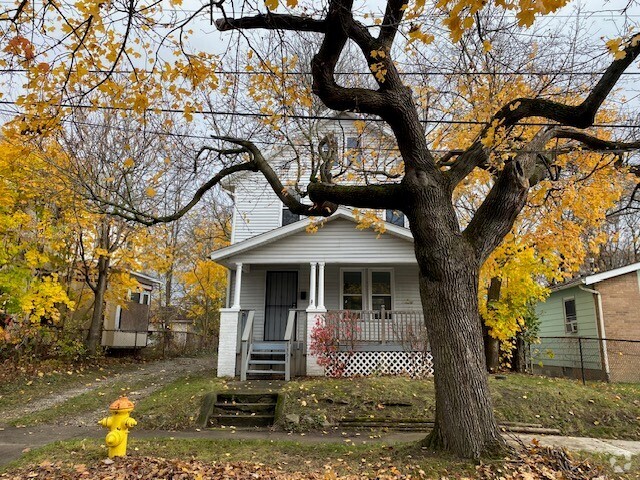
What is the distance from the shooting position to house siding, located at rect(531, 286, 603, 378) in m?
15.0

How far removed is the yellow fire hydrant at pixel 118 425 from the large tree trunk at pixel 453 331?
3.76m

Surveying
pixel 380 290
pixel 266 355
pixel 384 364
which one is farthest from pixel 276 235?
pixel 384 364

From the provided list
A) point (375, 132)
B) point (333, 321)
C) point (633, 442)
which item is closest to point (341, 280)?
point (333, 321)

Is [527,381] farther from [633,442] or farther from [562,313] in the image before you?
[562,313]

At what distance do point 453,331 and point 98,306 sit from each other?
1423cm

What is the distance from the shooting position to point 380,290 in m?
14.0

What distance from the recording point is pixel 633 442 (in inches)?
294

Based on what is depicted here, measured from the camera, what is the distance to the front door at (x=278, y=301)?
14.1 m

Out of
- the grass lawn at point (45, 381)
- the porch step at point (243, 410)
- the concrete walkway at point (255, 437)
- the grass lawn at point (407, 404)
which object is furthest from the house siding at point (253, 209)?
the concrete walkway at point (255, 437)

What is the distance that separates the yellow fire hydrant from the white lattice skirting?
677 centimetres

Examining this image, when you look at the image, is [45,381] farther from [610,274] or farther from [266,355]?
[610,274]

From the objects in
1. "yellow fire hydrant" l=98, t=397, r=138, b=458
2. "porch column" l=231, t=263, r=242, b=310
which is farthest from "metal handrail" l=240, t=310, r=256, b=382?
"yellow fire hydrant" l=98, t=397, r=138, b=458

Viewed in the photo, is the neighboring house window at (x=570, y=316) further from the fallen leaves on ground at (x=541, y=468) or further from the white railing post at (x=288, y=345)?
the fallen leaves on ground at (x=541, y=468)

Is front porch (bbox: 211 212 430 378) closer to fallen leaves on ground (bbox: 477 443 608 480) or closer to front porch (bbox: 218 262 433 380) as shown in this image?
front porch (bbox: 218 262 433 380)
